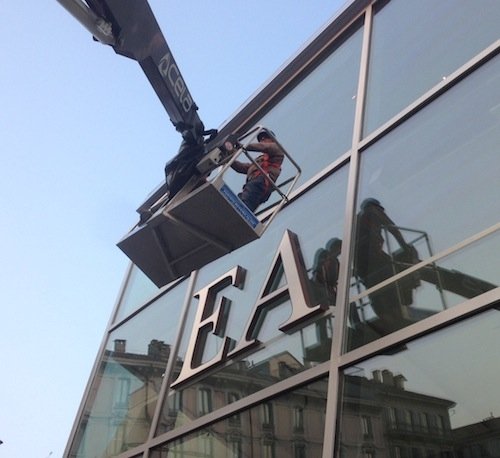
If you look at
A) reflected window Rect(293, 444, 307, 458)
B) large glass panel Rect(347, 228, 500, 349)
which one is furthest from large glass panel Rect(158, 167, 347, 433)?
reflected window Rect(293, 444, 307, 458)

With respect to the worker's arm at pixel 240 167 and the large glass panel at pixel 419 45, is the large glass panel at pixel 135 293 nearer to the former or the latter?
the worker's arm at pixel 240 167

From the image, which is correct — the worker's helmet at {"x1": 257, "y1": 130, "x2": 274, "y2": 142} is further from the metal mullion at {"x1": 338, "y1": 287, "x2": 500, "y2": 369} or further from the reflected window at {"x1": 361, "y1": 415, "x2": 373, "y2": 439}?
the reflected window at {"x1": 361, "y1": 415, "x2": 373, "y2": 439}

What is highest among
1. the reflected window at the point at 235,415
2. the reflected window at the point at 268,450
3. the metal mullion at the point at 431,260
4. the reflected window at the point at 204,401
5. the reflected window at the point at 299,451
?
the metal mullion at the point at 431,260

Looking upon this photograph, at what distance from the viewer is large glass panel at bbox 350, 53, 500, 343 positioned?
4953 mm

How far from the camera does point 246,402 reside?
6.13 m

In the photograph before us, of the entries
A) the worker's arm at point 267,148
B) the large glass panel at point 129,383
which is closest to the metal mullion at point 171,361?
the large glass panel at point 129,383

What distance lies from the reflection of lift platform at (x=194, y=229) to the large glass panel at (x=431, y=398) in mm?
1953

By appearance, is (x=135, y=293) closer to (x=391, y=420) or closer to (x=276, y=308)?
(x=276, y=308)

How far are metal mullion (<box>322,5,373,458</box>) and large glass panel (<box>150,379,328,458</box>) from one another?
0.15m

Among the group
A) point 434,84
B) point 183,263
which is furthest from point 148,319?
point 434,84

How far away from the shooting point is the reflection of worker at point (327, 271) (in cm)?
597

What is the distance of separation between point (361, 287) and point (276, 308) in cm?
123

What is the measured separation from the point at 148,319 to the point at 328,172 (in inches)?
175

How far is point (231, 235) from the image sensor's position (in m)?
6.41
